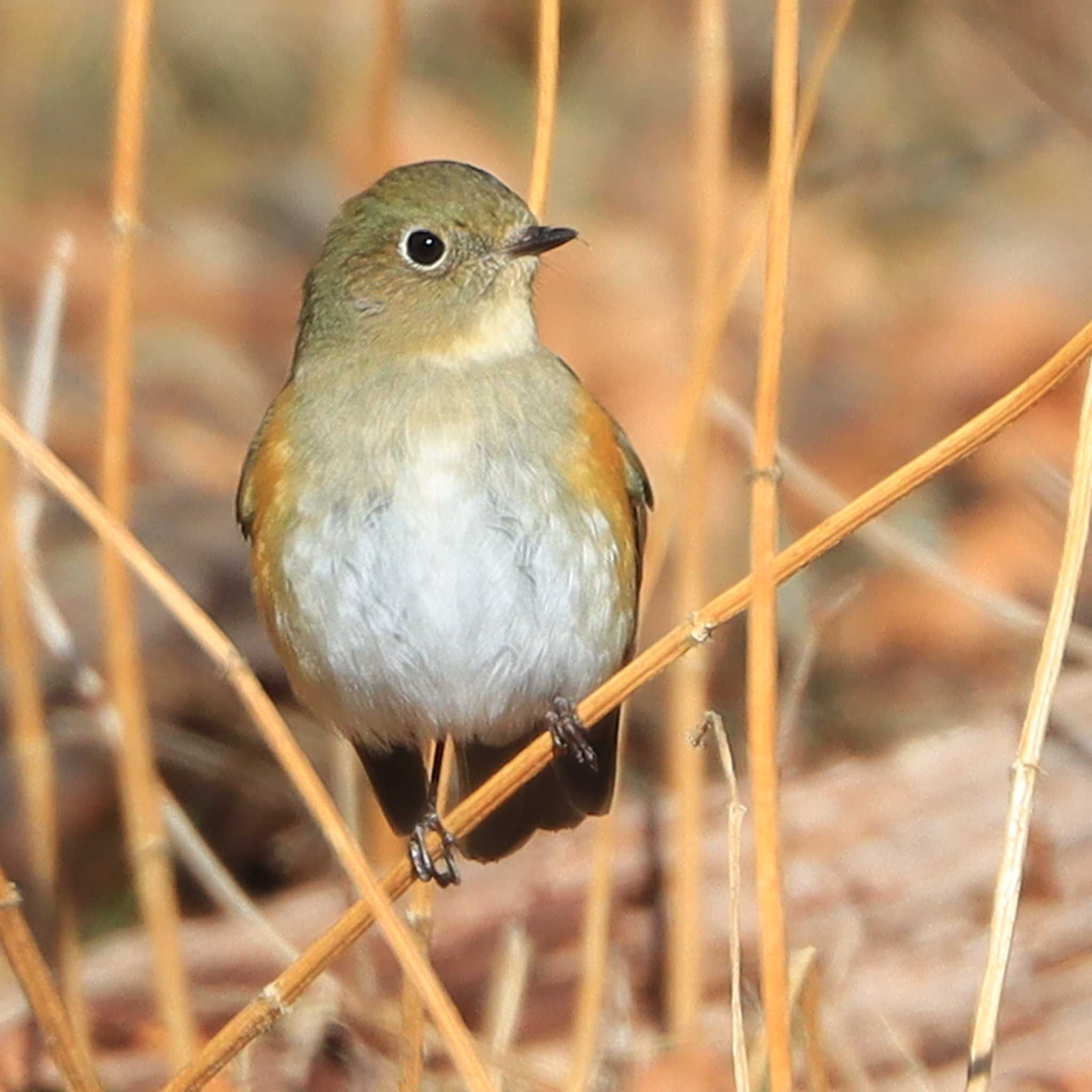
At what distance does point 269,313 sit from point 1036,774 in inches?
249

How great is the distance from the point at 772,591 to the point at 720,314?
2.56ft

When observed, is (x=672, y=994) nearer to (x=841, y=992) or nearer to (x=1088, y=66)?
(x=841, y=992)

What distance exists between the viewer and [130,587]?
11.0 feet

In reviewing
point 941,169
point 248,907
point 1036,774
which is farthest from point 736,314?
point 1036,774

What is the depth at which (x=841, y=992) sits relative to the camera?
13.9ft

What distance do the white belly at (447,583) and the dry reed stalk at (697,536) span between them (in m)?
0.22

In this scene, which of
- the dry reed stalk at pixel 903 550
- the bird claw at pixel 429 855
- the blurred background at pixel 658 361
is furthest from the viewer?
the blurred background at pixel 658 361

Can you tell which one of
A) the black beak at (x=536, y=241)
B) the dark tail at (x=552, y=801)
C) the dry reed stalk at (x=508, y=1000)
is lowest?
the dry reed stalk at (x=508, y=1000)

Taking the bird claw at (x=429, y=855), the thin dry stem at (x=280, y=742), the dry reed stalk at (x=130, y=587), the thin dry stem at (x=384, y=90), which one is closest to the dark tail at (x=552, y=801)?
the bird claw at (x=429, y=855)

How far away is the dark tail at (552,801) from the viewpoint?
3.46 metres

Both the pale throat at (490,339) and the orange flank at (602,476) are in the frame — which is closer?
the orange flank at (602,476)

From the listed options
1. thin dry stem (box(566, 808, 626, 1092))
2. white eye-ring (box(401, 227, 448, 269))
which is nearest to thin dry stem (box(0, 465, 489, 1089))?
thin dry stem (box(566, 808, 626, 1092))

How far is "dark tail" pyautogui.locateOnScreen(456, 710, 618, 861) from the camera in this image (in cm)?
346

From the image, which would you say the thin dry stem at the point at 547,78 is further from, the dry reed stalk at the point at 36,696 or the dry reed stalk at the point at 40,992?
the dry reed stalk at the point at 40,992
